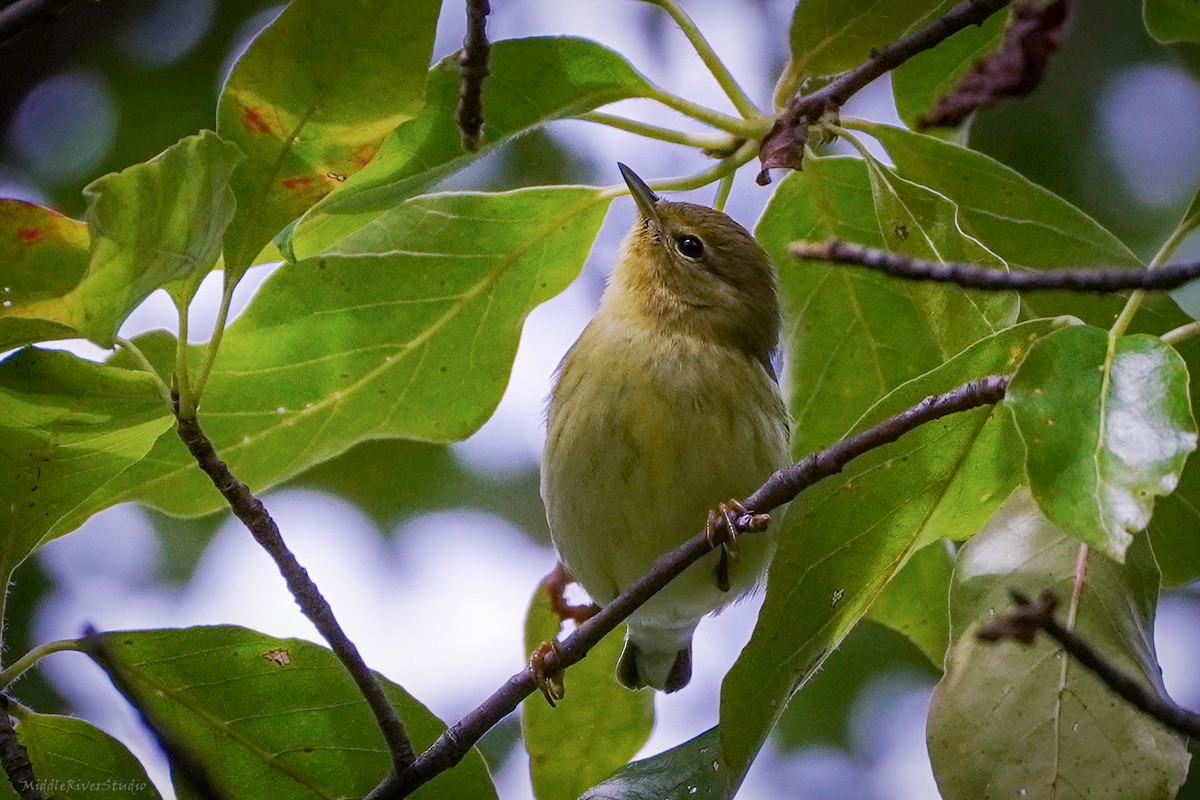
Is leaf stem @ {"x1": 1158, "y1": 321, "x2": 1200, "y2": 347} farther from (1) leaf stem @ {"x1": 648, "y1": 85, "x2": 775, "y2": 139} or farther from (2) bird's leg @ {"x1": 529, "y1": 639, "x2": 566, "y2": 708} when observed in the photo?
(2) bird's leg @ {"x1": 529, "y1": 639, "x2": 566, "y2": 708}

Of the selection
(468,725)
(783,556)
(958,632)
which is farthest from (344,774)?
(958,632)

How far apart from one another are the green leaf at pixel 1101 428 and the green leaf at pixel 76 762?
1878 mm

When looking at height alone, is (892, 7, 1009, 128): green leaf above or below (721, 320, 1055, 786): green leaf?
above

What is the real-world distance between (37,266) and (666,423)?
1608mm

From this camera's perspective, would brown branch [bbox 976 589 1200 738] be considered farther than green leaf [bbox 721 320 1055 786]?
No

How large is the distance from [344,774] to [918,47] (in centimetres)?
184

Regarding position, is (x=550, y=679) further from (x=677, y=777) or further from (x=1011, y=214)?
(x=1011, y=214)

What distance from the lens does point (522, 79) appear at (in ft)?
8.70

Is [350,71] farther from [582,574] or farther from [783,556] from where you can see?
[582,574]

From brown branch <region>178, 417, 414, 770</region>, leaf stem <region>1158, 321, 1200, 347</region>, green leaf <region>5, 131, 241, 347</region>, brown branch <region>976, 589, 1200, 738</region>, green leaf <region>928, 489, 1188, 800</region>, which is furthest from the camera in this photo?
leaf stem <region>1158, 321, 1200, 347</region>

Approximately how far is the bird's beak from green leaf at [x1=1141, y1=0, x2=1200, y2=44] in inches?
41.0

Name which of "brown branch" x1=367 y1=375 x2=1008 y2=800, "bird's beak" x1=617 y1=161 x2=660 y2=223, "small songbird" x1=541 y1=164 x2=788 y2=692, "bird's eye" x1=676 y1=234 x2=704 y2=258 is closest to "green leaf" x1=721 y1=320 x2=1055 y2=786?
"brown branch" x1=367 y1=375 x2=1008 y2=800

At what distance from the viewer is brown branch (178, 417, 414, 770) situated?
2348mm

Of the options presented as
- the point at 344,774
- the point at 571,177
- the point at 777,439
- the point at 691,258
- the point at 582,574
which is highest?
the point at 571,177
